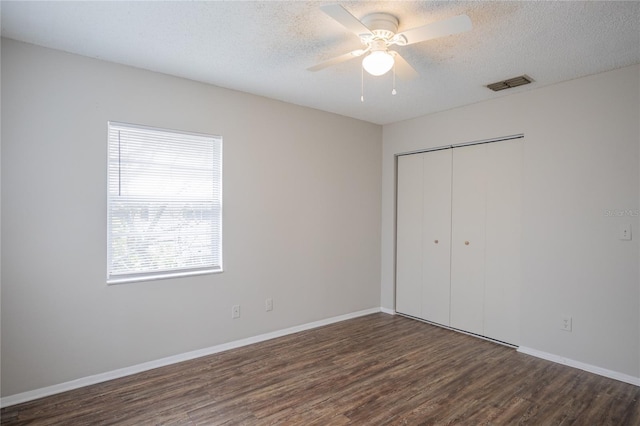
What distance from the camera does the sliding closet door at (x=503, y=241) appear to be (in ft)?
11.9

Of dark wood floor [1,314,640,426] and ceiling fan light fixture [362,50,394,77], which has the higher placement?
ceiling fan light fixture [362,50,394,77]

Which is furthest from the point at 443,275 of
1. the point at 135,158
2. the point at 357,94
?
the point at 135,158

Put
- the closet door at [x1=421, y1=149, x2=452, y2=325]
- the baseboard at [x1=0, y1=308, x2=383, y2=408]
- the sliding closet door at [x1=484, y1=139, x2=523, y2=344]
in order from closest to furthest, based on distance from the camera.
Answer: the baseboard at [x1=0, y1=308, x2=383, y2=408]
the sliding closet door at [x1=484, y1=139, x2=523, y2=344]
the closet door at [x1=421, y1=149, x2=452, y2=325]

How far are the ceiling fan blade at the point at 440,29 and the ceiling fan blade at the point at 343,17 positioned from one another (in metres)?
0.26

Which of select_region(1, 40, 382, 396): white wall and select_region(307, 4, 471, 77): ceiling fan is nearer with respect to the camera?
select_region(307, 4, 471, 77): ceiling fan

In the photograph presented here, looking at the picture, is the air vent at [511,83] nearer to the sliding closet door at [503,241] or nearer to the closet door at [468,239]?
the sliding closet door at [503,241]

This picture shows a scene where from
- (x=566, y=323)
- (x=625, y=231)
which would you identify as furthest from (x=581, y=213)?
(x=566, y=323)

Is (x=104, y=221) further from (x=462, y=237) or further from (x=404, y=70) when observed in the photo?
(x=462, y=237)

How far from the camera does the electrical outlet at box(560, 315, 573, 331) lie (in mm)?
3209

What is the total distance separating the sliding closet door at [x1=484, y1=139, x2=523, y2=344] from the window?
112 inches

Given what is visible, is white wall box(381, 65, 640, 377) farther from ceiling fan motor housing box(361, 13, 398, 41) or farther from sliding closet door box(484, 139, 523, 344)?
ceiling fan motor housing box(361, 13, 398, 41)

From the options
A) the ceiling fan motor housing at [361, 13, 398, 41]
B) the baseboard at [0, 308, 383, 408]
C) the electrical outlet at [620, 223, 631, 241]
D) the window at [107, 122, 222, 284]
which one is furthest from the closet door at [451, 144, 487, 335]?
the window at [107, 122, 222, 284]

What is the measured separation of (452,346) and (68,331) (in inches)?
135

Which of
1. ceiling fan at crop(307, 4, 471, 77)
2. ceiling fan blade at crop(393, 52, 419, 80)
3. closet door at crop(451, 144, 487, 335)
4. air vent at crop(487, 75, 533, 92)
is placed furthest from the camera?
closet door at crop(451, 144, 487, 335)
